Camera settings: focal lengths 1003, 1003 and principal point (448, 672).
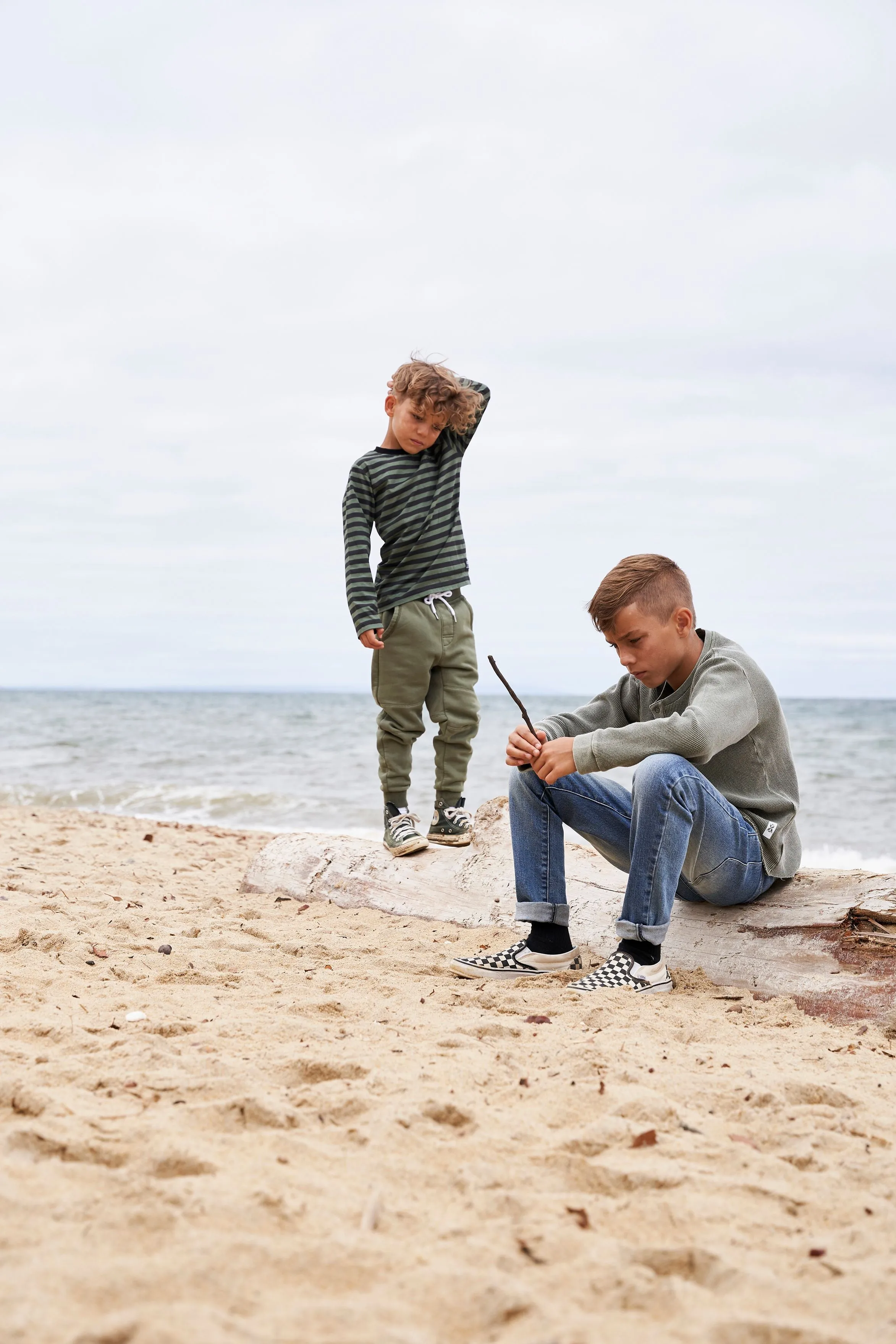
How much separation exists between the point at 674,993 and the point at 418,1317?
1.97 metres

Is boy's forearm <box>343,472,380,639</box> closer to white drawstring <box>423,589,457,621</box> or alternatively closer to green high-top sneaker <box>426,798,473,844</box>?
white drawstring <box>423,589,457,621</box>

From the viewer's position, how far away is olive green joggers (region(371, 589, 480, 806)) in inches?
187

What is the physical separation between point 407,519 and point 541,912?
82.0 inches

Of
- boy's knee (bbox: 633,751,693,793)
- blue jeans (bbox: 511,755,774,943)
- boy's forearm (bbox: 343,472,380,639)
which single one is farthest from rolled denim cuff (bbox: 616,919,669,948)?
boy's forearm (bbox: 343,472,380,639)

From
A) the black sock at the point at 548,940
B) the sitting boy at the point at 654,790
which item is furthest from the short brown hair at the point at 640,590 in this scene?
the black sock at the point at 548,940

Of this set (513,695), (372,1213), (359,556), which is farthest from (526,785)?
(372,1213)

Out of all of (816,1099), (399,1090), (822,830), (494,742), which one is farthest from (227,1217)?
(494,742)

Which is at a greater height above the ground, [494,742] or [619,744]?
[619,744]

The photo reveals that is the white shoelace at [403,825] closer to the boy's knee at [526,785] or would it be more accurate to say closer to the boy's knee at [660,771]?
the boy's knee at [526,785]

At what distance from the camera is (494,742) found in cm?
1955

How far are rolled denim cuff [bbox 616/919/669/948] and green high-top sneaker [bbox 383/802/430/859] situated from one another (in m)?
1.57

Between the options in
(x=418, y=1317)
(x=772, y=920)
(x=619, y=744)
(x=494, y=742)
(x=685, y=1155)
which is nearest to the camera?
(x=418, y=1317)

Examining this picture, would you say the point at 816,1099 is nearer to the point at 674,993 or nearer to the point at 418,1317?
the point at 674,993

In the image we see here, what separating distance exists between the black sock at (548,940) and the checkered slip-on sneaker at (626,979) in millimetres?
293
